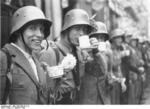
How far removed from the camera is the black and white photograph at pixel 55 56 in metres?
3.43

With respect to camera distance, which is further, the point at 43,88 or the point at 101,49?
the point at 101,49

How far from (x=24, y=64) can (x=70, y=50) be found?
4.00 ft

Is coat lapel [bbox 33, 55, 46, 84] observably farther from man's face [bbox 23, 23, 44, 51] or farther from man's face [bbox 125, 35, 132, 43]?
man's face [bbox 125, 35, 132, 43]

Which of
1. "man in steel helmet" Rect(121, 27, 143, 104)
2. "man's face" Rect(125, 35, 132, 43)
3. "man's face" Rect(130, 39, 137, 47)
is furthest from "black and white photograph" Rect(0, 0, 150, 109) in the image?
"man's face" Rect(130, 39, 137, 47)

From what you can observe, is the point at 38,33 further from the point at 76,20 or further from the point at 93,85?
the point at 93,85

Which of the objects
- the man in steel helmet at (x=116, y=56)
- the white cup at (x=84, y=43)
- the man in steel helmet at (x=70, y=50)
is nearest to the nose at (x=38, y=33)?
the man in steel helmet at (x=70, y=50)

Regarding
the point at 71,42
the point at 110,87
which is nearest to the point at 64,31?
the point at 71,42

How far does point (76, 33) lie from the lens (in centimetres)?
461

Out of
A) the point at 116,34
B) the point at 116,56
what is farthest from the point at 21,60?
the point at 116,34

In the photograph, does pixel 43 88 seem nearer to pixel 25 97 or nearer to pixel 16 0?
pixel 25 97

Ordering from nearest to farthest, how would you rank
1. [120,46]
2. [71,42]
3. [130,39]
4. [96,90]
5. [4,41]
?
[71,42] → [4,41] → [96,90] → [120,46] → [130,39]

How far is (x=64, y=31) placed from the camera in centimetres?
472

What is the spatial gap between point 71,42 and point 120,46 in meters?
3.32

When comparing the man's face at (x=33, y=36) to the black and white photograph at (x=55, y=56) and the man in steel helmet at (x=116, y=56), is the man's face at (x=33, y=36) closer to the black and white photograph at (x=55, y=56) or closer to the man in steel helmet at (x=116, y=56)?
the black and white photograph at (x=55, y=56)
